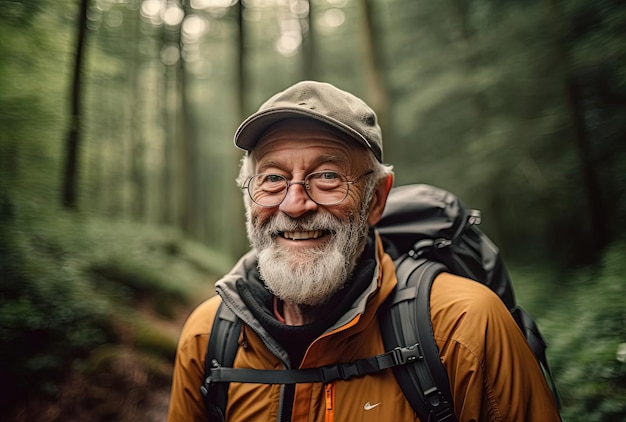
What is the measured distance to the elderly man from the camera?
5.51 ft

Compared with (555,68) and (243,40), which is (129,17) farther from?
(555,68)

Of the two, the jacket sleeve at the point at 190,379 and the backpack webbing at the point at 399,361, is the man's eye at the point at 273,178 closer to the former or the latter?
the backpack webbing at the point at 399,361

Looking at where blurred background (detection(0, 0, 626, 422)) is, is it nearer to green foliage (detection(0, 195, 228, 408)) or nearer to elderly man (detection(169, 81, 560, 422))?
green foliage (detection(0, 195, 228, 408))

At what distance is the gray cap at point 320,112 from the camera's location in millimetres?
1953

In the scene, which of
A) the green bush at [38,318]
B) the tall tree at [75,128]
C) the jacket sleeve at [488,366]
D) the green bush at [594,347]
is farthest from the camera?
the tall tree at [75,128]

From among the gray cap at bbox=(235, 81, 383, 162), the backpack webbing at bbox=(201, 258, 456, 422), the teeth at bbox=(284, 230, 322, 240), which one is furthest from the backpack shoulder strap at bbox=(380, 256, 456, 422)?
the gray cap at bbox=(235, 81, 383, 162)

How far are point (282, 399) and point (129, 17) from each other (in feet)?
35.8

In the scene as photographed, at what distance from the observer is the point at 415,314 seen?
183 cm

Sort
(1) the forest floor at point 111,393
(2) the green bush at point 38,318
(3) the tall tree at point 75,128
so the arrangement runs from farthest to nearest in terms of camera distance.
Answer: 1. (3) the tall tree at point 75,128
2. (1) the forest floor at point 111,393
3. (2) the green bush at point 38,318

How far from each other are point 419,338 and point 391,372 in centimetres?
21

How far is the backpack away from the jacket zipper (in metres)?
0.05

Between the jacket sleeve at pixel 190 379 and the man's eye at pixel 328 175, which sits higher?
the man's eye at pixel 328 175

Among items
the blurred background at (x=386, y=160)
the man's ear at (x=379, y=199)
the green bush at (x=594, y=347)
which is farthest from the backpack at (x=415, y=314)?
the blurred background at (x=386, y=160)

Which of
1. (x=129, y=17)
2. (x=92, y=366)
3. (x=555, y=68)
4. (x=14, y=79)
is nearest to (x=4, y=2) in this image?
(x=14, y=79)
